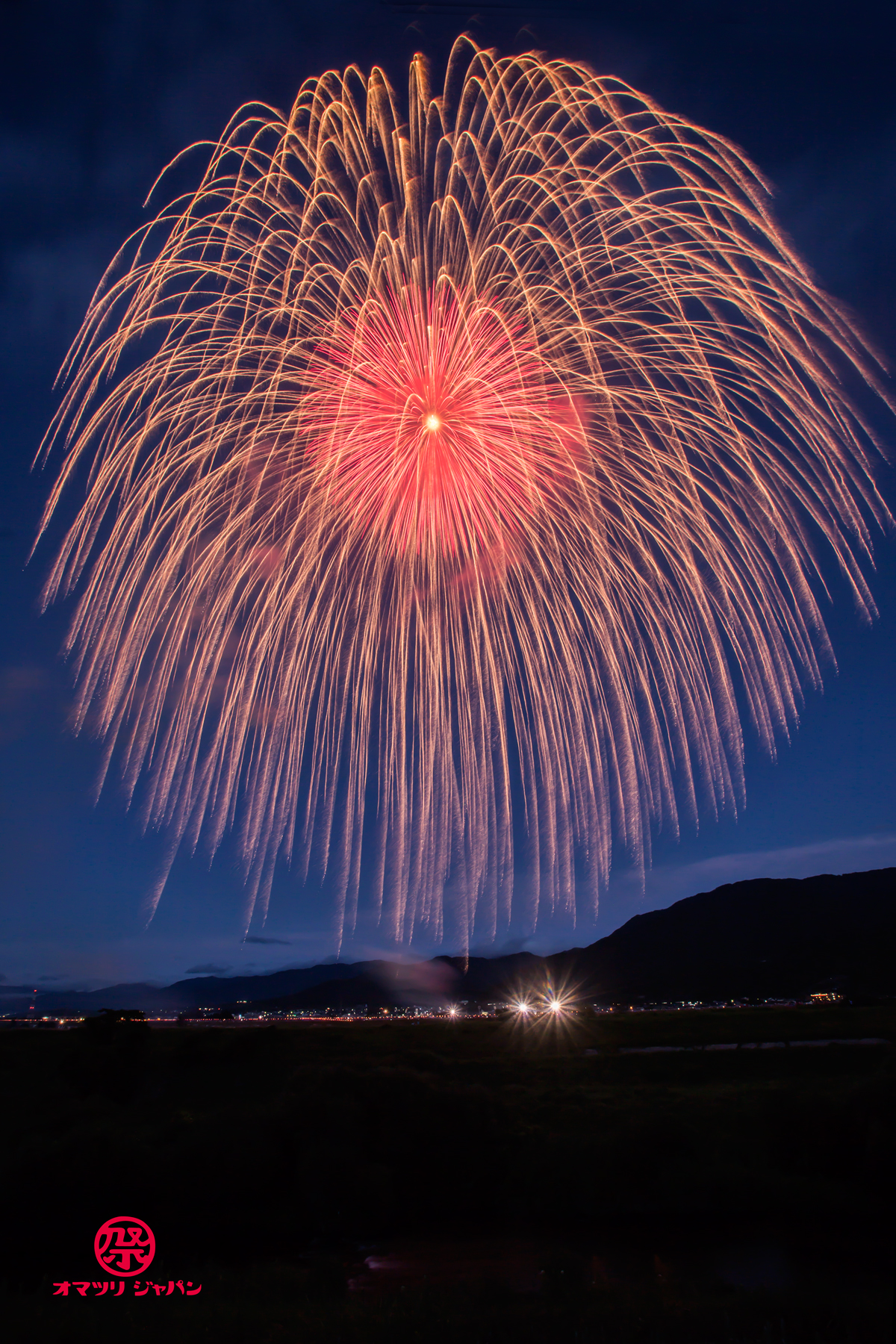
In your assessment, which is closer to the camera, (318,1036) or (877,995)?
(318,1036)

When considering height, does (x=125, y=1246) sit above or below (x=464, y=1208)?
above

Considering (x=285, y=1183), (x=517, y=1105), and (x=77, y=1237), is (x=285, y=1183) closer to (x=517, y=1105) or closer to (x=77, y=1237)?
(x=77, y=1237)

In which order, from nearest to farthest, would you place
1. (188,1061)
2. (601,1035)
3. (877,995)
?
(188,1061)
(601,1035)
(877,995)

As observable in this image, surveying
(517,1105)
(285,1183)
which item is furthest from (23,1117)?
(517,1105)

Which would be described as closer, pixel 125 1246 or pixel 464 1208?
pixel 125 1246

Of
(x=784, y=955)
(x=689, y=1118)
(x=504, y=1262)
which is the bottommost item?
(x=504, y=1262)

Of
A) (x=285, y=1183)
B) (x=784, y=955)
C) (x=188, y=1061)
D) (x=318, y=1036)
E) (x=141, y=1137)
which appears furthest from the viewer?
(x=784, y=955)
